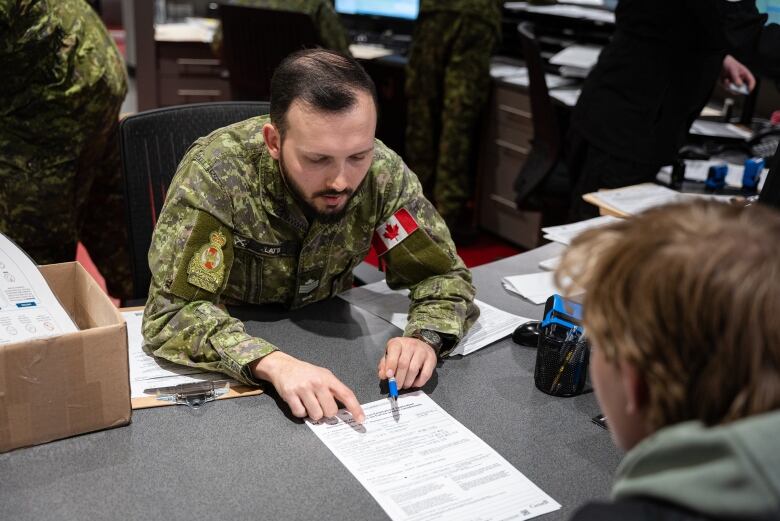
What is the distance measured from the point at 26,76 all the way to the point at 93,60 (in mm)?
184

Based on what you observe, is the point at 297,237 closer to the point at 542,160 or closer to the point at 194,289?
the point at 194,289

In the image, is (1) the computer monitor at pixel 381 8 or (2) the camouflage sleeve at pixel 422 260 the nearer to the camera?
(2) the camouflage sleeve at pixel 422 260

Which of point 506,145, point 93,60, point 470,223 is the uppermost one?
point 93,60

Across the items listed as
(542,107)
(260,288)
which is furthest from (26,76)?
(542,107)

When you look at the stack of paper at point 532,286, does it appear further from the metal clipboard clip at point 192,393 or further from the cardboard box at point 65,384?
the cardboard box at point 65,384

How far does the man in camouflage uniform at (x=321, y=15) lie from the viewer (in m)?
3.38

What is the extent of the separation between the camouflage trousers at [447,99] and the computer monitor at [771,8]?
1.09 m

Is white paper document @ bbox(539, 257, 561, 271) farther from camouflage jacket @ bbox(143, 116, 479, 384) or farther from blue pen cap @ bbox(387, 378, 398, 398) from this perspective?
blue pen cap @ bbox(387, 378, 398, 398)

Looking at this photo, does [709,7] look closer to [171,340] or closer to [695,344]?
[171,340]

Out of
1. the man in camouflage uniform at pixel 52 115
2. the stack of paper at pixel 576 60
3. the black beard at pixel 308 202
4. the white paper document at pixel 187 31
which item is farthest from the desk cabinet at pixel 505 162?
the black beard at pixel 308 202

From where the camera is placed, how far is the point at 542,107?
9.03ft

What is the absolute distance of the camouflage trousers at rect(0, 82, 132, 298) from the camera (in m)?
2.11

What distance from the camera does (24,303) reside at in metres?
1.12

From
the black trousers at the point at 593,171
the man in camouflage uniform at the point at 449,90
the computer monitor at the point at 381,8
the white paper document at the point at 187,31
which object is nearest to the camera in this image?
the black trousers at the point at 593,171
